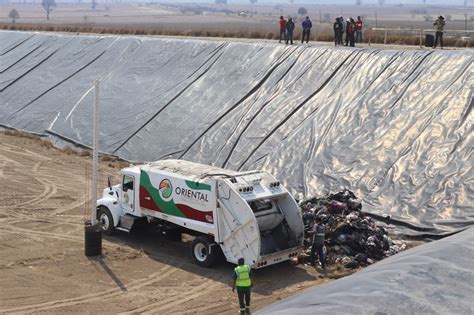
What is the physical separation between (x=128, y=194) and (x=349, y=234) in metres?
6.05

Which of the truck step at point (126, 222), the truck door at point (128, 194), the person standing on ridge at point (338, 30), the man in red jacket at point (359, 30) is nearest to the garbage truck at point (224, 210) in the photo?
the truck door at point (128, 194)

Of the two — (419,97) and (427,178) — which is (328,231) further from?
(419,97)

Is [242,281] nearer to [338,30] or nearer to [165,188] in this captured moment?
[165,188]

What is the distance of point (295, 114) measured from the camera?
2567cm

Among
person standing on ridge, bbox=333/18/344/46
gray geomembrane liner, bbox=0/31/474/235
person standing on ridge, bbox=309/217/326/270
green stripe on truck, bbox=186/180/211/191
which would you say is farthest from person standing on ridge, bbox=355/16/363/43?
green stripe on truck, bbox=186/180/211/191

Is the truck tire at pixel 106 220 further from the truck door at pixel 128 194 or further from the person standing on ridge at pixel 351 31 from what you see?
the person standing on ridge at pixel 351 31

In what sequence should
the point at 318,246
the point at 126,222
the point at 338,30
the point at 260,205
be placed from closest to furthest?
the point at 260,205 → the point at 318,246 → the point at 126,222 → the point at 338,30

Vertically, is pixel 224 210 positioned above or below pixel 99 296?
above

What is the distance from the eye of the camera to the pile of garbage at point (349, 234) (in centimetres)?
1744

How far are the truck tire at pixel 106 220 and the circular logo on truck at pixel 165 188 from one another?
7.67ft

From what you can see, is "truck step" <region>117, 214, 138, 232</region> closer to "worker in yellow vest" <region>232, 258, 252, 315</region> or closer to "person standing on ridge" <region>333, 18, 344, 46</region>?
"worker in yellow vest" <region>232, 258, 252, 315</region>

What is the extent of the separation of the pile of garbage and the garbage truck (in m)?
1.26

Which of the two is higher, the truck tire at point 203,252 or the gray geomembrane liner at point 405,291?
the gray geomembrane liner at point 405,291

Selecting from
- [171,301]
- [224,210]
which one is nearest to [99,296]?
[171,301]
